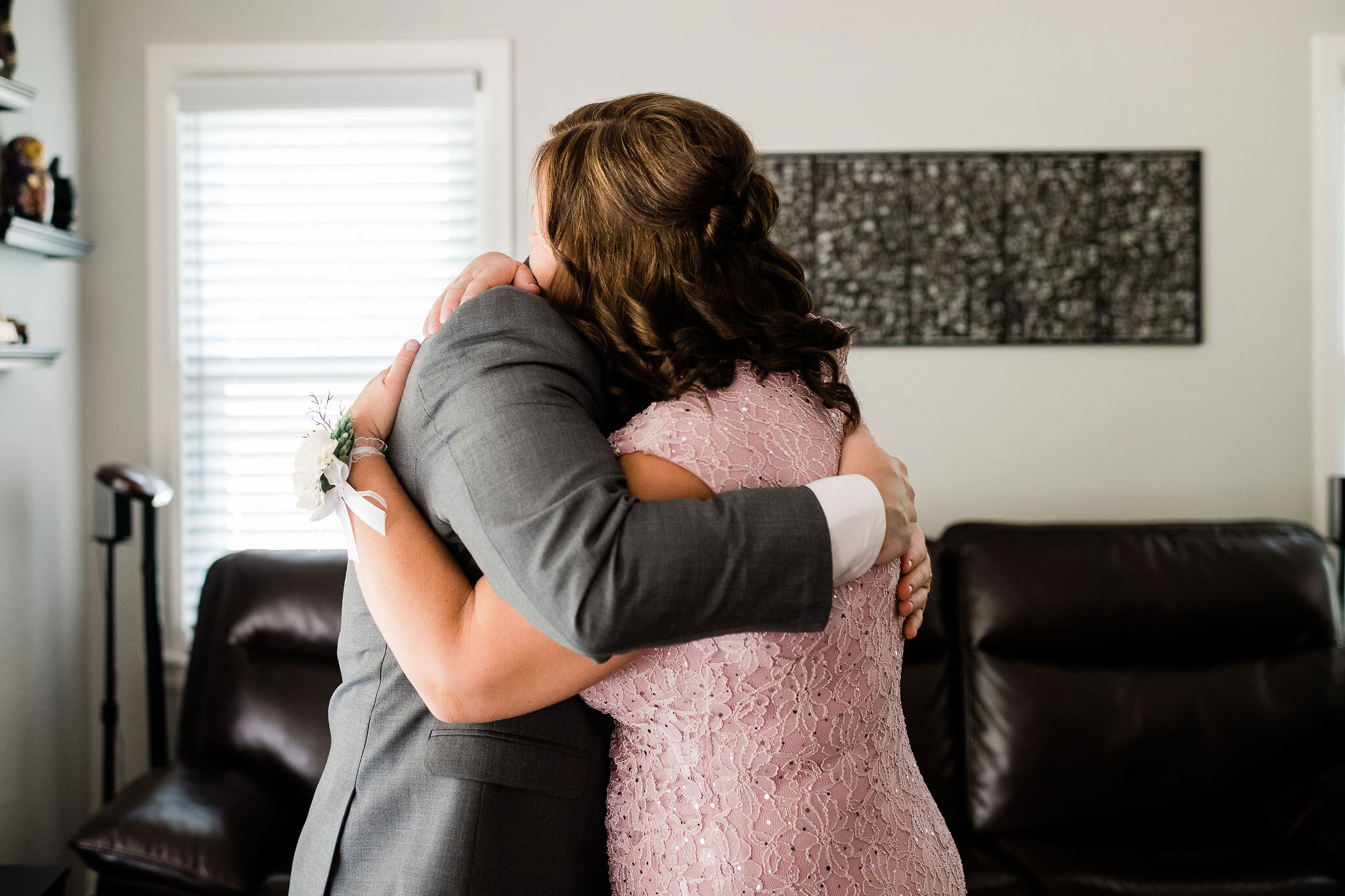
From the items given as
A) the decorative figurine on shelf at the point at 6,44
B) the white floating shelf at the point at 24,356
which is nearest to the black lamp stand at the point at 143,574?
the white floating shelf at the point at 24,356

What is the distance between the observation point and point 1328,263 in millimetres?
2686

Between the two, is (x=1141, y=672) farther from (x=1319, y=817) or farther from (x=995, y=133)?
(x=995, y=133)

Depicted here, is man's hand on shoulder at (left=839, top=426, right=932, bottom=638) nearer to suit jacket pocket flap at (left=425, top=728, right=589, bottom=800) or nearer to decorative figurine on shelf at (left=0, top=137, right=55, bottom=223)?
suit jacket pocket flap at (left=425, top=728, right=589, bottom=800)

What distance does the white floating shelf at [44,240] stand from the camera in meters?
2.18

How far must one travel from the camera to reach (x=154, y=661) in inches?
94.7

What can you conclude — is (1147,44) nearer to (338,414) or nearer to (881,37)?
(881,37)

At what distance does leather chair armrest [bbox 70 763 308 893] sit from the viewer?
5.89ft

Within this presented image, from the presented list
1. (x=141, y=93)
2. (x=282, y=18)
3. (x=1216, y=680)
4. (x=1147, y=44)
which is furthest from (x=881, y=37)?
(x=141, y=93)

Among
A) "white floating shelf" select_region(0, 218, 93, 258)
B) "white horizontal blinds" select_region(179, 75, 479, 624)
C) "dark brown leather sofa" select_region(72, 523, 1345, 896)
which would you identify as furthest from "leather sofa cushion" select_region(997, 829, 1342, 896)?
"white floating shelf" select_region(0, 218, 93, 258)

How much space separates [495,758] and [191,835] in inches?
54.0

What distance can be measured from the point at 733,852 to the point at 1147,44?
274 centimetres

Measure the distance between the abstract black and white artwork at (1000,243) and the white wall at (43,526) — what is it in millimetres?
2022

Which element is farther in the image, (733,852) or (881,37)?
(881,37)

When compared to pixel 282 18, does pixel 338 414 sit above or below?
below
